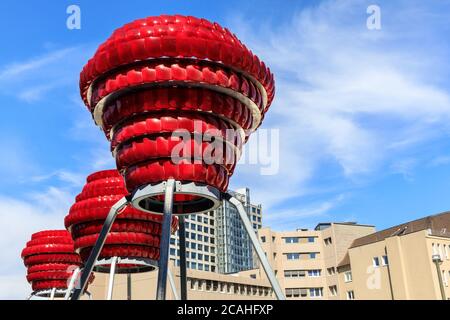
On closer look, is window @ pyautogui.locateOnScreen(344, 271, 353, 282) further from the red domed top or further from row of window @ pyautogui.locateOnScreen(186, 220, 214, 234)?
row of window @ pyautogui.locateOnScreen(186, 220, 214, 234)

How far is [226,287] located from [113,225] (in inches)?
2068

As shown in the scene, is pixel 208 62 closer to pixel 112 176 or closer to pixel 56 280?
pixel 112 176

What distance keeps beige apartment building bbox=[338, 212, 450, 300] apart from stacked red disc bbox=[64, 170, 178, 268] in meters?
37.4

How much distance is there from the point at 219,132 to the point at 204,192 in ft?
8.82

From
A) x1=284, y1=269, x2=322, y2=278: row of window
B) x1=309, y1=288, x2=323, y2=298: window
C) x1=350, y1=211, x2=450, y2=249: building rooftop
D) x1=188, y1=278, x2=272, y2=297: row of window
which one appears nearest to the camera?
x1=188, y1=278, x2=272, y2=297: row of window

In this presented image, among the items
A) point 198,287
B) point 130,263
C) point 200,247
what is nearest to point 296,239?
point 198,287

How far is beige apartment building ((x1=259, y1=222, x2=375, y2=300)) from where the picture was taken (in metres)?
99.3

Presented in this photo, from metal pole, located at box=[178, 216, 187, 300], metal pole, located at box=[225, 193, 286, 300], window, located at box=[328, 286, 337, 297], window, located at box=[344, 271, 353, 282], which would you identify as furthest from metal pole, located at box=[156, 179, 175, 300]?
window, located at box=[328, 286, 337, 297]

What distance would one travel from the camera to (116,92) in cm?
2245
